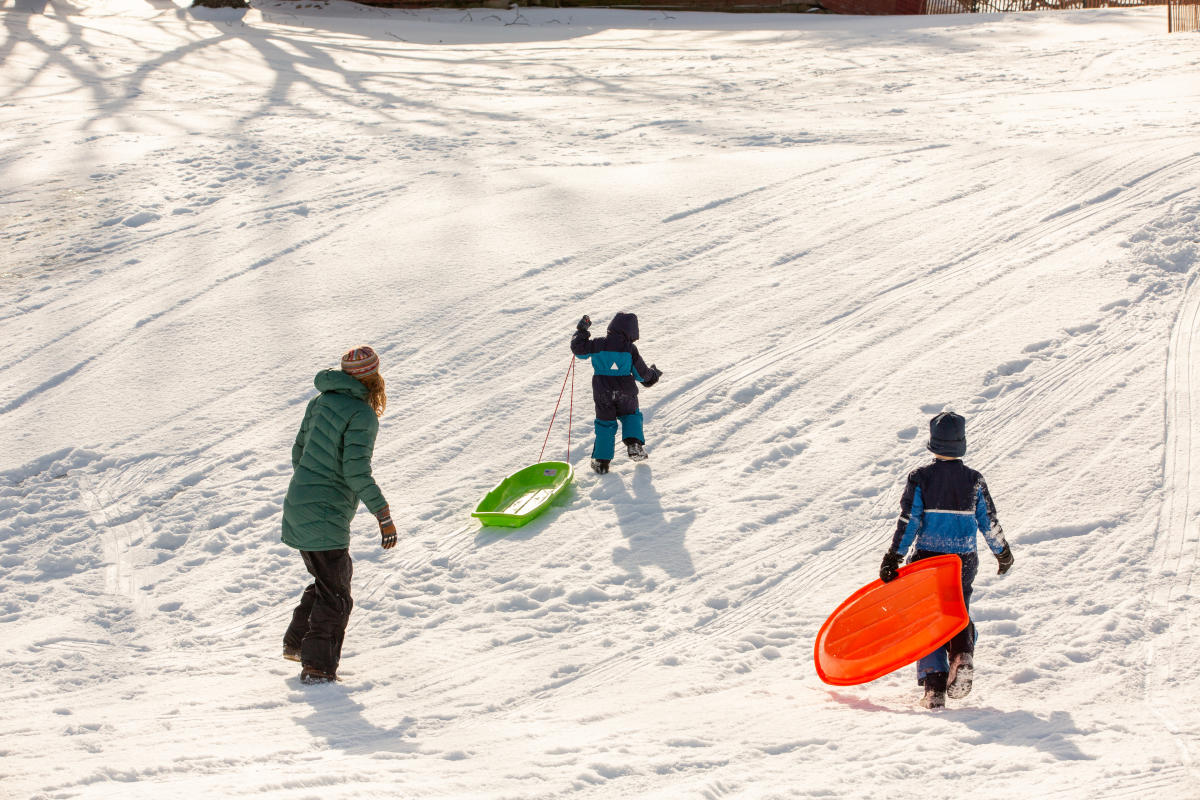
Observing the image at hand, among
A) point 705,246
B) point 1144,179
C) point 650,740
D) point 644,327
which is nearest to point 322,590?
point 650,740

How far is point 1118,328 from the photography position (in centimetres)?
767

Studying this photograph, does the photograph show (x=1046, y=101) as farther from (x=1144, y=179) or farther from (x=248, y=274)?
(x=248, y=274)

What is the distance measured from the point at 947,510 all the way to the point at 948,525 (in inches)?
3.1

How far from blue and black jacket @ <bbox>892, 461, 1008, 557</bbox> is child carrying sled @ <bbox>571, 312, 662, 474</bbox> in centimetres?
258

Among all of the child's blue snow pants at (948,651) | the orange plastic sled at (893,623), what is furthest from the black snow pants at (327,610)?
the child's blue snow pants at (948,651)

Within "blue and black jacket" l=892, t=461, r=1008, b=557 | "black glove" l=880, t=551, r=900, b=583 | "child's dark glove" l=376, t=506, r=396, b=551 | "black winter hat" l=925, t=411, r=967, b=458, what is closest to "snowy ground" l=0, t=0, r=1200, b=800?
"black glove" l=880, t=551, r=900, b=583

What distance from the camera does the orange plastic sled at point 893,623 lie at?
14.3ft

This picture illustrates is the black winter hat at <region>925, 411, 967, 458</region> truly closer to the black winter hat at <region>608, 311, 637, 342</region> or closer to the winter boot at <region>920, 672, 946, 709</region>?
the winter boot at <region>920, 672, 946, 709</region>

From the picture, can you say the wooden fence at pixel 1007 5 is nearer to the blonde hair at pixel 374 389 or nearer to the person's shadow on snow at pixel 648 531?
the person's shadow on snow at pixel 648 531

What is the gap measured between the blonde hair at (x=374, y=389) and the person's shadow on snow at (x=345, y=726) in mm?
1368

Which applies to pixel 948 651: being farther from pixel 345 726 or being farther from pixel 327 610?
pixel 327 610

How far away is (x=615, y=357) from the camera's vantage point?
684cm

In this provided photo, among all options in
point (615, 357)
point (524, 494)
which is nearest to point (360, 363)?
point (524, 494)

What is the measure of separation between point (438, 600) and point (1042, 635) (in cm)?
325
